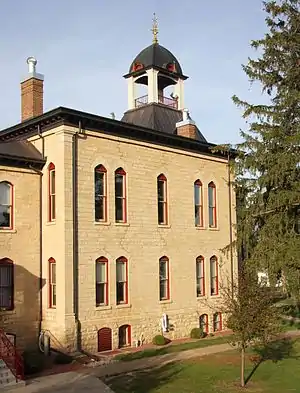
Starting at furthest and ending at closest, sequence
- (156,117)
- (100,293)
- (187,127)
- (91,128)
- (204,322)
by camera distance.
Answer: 1. (156,117)
2. (187,127)
3. (204,322)
4. (91,128)
5. (100,293)

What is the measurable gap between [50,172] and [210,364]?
10.8m

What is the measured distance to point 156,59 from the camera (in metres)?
32.2

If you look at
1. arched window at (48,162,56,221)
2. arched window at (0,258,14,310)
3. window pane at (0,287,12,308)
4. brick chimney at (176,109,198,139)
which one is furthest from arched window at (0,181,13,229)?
brick chimney at (176,109,198,139)

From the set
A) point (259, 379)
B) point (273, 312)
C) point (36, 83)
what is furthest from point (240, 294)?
point (36, 83)

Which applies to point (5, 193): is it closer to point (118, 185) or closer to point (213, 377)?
point (118, 185)

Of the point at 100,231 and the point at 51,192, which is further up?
the point at 51,192

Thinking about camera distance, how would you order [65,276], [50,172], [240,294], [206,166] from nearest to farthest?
[240,294], [65,276], [50,172], [206,166]

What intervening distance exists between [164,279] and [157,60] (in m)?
13.6

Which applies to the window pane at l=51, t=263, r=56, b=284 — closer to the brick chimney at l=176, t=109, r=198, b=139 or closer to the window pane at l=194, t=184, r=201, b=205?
the window pane at l=194, t=184, r=201, b=205

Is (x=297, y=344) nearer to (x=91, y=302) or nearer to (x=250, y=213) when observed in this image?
(x=250, y=213)

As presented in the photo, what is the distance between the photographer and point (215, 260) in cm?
3022

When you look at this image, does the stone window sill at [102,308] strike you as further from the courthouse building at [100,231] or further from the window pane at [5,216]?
the window pane at [5,216]

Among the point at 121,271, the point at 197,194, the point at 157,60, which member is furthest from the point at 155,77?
the point at 121,271

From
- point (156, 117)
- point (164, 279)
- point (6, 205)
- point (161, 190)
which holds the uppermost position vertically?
point (156, 117)
